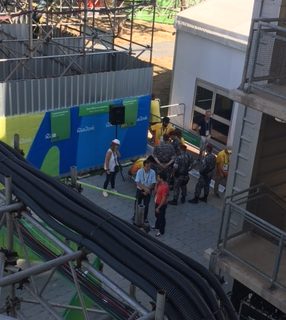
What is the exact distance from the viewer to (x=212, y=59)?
629 inches

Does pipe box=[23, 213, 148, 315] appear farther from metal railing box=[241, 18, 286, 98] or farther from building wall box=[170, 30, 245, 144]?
building wall box=[170, 30, 245, 144]

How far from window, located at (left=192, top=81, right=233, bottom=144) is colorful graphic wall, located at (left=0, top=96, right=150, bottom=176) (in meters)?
2.36

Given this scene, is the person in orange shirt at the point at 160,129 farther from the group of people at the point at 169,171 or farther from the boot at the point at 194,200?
the boot at the point at 194,200

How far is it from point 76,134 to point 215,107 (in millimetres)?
4826

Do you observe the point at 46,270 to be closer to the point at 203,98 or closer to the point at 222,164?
the point at 222,164

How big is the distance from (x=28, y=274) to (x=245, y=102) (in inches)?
136

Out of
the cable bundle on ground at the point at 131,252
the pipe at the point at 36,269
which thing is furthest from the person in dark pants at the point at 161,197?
the pipe at the point at 36,269

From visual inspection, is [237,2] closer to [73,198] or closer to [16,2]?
[16,2]

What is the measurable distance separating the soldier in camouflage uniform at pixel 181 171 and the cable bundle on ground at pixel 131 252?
717 cm

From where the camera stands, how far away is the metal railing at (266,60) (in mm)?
6656

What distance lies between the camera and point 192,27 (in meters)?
16.1

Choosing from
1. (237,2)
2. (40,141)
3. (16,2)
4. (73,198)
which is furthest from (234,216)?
(16,2)

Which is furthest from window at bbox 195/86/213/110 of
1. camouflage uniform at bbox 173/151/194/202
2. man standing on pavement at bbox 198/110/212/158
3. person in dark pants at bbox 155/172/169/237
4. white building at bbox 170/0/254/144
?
person in dark pants at bbox 155/172/169/237

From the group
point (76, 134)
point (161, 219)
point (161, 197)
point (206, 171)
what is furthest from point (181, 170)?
point (76, 134)
